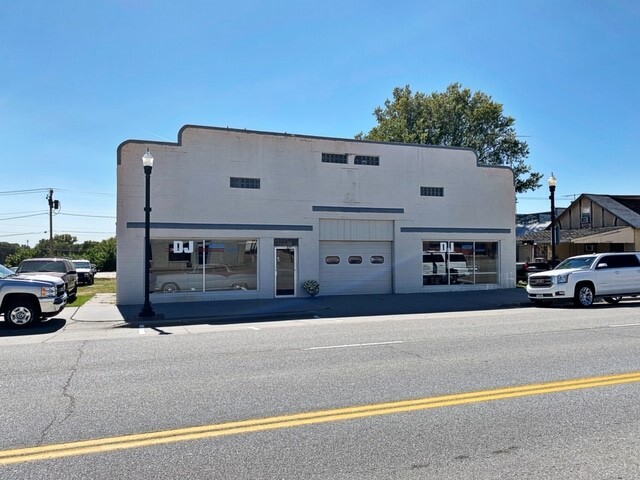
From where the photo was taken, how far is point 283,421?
17.5ft

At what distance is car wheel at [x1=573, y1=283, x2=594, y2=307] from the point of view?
58.2 feet

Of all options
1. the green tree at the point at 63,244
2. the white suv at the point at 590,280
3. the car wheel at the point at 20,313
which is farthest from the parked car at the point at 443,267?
the green tree at the point at 63,244

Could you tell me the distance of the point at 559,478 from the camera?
3953 millimetres

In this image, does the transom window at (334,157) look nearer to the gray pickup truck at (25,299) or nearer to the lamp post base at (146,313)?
the lamp post base at (146,313)

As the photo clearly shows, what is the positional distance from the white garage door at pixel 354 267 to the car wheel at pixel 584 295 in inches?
296

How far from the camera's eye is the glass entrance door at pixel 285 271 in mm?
20828

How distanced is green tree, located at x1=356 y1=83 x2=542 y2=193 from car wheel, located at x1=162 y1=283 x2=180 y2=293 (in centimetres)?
2757

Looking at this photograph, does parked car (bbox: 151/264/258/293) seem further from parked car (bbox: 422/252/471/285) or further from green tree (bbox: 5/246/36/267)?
green tree (bbox: 5/246/36/267)

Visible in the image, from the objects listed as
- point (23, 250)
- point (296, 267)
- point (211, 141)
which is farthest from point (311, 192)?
point (23, 250)

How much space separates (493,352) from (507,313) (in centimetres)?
767

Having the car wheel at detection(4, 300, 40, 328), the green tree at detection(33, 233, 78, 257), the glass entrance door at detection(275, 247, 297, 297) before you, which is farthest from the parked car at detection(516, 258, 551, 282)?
the green tree at detection(33, 233, 78, 257)

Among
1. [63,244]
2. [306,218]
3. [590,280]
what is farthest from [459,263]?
[63,244]

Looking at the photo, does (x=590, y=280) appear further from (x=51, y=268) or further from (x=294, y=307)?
(x=51, y=268)

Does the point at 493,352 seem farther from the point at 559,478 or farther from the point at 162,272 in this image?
the point at 162,272
